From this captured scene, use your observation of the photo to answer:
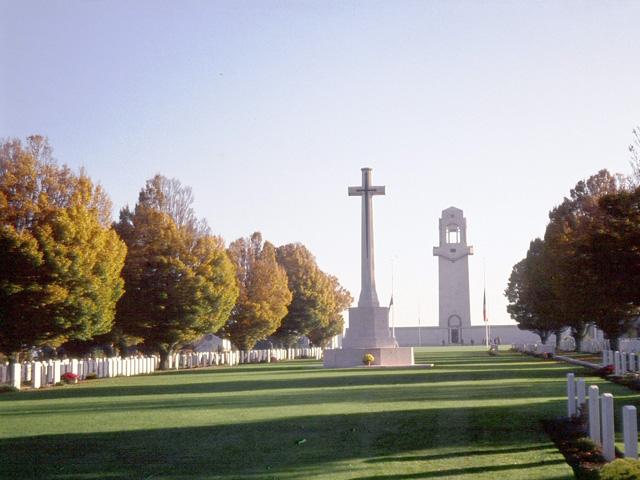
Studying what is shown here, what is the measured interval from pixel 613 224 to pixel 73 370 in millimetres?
22488

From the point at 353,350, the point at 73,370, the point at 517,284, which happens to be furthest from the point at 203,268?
the point at 517,284

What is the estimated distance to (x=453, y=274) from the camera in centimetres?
10862

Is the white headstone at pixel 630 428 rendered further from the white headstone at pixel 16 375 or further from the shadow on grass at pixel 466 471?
the white headstone at pixel 16 375

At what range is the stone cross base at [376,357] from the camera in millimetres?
46500

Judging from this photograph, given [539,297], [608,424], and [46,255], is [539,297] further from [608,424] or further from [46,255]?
[608,424]

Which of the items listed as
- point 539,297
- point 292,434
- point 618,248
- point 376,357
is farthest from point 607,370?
point 539,297

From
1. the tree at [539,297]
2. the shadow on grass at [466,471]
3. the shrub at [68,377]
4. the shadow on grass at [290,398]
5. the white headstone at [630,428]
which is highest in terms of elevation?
the tree at [539,297]

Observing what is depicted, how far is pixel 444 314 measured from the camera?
111125 mm

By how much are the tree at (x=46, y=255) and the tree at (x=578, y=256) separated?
18.3m

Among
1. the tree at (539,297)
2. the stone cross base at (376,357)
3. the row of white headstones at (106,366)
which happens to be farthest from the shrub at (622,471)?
the tree at (539,297)

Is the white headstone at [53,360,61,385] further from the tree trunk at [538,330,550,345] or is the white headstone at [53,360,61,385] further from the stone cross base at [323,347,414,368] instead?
the tree trunk at [538,330,550,345]

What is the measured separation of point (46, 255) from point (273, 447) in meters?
21.2

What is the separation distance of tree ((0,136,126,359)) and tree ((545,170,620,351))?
60.1 feet

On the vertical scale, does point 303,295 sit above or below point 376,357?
above
